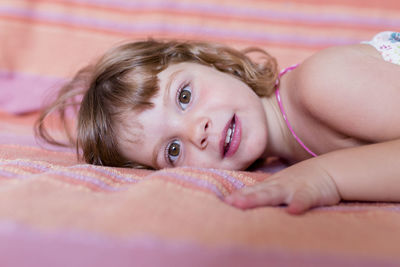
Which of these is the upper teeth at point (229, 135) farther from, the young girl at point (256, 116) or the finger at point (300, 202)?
the finger at point (300, 202)

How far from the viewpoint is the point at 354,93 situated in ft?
2.78

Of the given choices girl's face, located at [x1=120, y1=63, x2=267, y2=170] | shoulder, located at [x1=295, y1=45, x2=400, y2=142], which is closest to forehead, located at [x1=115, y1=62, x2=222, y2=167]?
girl's face, located at [x1=120, y1=63, x2=267, y2=170]

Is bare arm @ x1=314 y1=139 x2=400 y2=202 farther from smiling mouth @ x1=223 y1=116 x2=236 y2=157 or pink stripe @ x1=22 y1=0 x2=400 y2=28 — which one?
pink stripe @ x1=22 y1=0 x2=400 y2=28

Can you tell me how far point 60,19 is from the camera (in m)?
1.66

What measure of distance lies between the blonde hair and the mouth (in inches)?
7.5

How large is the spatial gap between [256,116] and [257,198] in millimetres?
395

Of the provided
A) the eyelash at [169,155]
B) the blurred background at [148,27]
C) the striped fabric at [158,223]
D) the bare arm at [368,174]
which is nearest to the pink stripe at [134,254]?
the striped fabric at [158,223]

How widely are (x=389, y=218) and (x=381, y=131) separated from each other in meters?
0.28

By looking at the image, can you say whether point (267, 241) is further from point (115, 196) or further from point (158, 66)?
point (158, 66)

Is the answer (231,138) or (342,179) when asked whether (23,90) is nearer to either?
(231,138)

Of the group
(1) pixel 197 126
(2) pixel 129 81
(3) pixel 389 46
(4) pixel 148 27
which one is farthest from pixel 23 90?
(3) pixel 389 46

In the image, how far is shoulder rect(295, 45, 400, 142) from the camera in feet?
2.75

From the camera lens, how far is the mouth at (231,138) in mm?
984

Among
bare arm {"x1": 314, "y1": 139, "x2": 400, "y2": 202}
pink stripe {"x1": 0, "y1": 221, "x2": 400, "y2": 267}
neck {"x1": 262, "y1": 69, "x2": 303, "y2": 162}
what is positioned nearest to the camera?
pink stripe {"x1": 0, "y1": 221, "x2": 400, "y2": 267}
